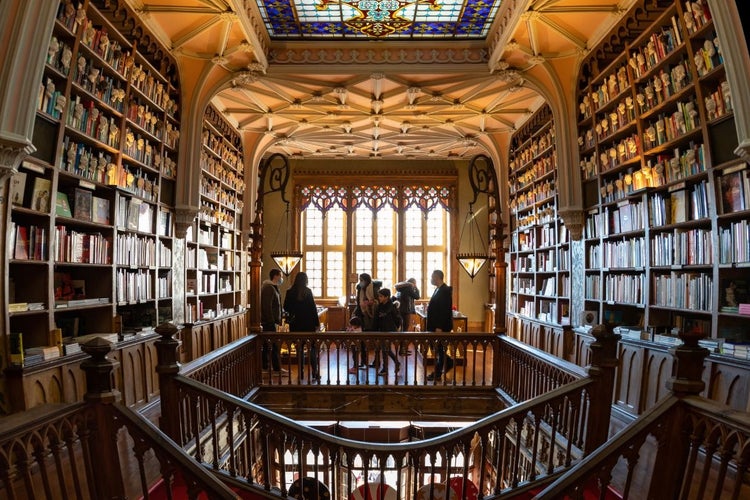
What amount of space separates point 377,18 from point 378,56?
2.63 ft

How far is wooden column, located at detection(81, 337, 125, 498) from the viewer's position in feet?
8.75

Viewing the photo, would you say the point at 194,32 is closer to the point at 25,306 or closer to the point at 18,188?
the point at 18,188

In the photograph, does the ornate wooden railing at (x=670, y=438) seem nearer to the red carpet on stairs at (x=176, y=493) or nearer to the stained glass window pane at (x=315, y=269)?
the red carpet on stairs at (x=176, y=493)

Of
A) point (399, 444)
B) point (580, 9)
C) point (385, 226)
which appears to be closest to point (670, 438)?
point (399, 444)

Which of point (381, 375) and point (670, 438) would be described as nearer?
point (670, 438)

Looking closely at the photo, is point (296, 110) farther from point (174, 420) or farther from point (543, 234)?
point (174, 420)

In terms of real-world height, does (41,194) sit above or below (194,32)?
below

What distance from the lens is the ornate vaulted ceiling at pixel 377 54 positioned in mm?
6312

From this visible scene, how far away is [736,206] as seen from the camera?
422 centimetres

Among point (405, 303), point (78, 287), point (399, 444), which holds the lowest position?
point (399, 444)

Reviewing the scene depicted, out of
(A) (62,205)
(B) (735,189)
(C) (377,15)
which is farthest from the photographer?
(C) (377,15)

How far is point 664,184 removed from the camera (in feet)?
17.4

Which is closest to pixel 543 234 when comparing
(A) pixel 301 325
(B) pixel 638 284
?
(B) pixel 638 284

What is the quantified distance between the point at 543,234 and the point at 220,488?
7450mm
